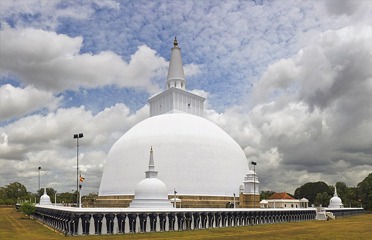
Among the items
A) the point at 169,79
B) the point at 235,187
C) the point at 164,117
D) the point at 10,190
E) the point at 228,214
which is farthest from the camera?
the point at 10,190

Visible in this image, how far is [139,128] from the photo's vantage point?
80438 mm

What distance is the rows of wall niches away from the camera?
160ft

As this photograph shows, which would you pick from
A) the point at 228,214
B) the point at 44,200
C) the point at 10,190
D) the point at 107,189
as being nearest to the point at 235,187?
the point at 228,214

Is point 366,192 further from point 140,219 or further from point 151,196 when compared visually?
point 140,219

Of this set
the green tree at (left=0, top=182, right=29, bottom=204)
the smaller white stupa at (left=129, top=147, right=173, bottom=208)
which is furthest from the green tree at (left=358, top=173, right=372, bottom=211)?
the green tree at (left=0, top=182, right=29, bottom=204)

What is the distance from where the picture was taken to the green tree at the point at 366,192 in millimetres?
132625

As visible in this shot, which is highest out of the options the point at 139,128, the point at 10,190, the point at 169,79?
the point at 169,79

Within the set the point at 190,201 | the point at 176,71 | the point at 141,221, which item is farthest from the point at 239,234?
the point at 176,71

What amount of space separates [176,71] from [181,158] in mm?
27581

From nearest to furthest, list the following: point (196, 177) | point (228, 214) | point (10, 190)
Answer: point (228, 214), point (196, 177), point (10, 190)

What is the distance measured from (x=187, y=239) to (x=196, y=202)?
89.6ft

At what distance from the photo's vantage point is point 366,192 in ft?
447

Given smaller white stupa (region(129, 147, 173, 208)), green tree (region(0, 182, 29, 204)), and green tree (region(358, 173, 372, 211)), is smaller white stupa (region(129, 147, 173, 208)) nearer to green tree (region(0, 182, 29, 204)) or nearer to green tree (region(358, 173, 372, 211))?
green tree (region(358, 173, 372, 211))

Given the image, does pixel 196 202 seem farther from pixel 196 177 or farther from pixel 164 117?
pixel 164 117
